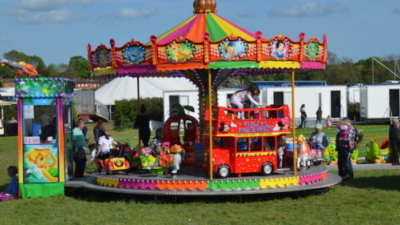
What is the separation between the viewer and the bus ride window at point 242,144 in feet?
41.5

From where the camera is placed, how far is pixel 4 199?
12797 mm

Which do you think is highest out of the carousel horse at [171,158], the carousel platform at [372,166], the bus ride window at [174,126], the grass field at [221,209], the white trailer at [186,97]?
the white trailer at [186,97]

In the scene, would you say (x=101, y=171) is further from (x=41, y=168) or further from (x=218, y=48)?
(x=218, y=48)

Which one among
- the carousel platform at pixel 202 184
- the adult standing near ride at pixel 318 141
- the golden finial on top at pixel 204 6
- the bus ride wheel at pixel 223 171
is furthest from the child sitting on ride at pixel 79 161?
the adult standing near ride at pixel 318 141

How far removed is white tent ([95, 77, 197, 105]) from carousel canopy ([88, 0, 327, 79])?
1268 inches

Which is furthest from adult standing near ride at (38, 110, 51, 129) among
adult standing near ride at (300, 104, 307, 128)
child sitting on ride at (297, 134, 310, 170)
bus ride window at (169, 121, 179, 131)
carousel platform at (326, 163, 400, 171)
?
adult standing near ride at (300, 104, 307, 128)

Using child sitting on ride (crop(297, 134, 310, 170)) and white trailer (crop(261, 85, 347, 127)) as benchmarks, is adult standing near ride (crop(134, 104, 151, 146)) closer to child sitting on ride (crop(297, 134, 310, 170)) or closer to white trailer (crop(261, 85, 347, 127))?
child sitting on ride (crop(297, 134, 310, 170))

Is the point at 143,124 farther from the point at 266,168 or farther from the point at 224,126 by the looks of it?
the point at 266,168

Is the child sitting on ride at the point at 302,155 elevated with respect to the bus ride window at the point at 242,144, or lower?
lower

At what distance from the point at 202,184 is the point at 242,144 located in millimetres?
1231

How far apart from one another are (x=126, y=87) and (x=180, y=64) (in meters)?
35.3

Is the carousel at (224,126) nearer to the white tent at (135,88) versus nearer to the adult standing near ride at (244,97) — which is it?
the adult standing near ride at (244,97)

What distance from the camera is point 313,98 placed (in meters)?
36.6

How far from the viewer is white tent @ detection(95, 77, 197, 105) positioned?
4634 centimetres
